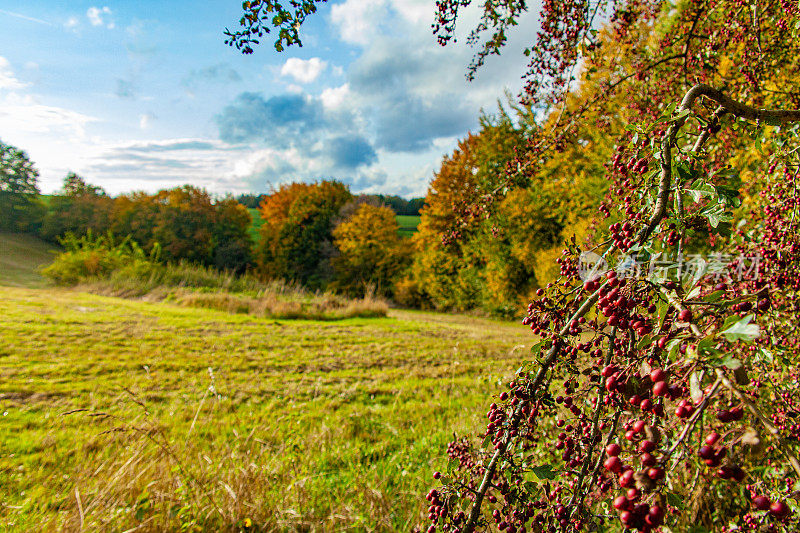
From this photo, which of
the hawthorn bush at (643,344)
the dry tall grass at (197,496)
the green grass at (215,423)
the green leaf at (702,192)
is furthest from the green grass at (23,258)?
the green leaf at (702,192)

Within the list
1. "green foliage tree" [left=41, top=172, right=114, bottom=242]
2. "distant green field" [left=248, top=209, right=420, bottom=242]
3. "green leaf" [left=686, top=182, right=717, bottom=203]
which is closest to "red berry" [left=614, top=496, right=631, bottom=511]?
"green leaf" [left=686, top=182, right=717, bottom=203]

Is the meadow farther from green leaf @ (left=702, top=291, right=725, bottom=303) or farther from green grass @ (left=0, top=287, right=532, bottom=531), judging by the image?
green leaf @ (left=702, top=291, right=725, bottom=303)

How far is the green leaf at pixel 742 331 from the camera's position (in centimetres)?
56

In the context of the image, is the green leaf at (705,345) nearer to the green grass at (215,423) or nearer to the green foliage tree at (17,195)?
the green grass at (215,423)

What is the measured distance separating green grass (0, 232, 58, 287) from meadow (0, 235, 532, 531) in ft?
26.8

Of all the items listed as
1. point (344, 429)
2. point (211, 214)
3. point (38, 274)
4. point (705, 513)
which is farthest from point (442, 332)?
point (211, 214)

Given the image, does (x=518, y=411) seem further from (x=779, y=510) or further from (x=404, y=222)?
(x=404, y=222)

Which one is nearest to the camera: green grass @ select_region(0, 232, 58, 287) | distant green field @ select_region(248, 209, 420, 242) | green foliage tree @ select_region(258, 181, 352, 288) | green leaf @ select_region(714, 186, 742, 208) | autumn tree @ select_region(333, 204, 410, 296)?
green leaf @ select_region(714, 186, 742, 208)

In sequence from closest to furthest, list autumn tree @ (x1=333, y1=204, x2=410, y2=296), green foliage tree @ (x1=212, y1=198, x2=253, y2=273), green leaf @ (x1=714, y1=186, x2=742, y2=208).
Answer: green leaf @ (x1=714, y1=186, x2=742, y2=208) < autumn tree @ (x1=333, y1=204, x2=410, y2=296) < green foliage tree @ (x1=212, y1=198, x2=253, y2=273)

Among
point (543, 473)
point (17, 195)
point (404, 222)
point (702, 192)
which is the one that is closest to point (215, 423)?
point (543, 473)

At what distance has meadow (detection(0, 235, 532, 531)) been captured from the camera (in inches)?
82.0

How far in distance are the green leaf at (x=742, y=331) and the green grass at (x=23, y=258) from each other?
17177 mm

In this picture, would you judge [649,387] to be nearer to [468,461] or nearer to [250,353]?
[468,461]

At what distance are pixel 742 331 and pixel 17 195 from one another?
34.0 meters
